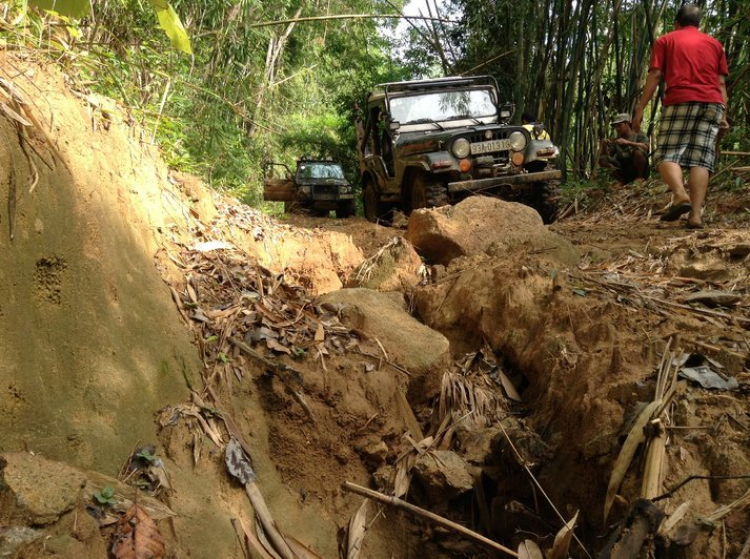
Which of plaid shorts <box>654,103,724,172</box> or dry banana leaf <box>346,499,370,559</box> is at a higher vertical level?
plaid shorts <box>654,103,724,172</box>

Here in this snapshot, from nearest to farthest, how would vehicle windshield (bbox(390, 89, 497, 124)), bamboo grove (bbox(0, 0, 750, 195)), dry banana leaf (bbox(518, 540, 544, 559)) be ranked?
dry banana leaf (bbox(518, 540, 544, 559)) → bamboo grove (bbox(0, 0, 750, 195)) → vehicle windshield (bbox(390, 89, 497, 124))

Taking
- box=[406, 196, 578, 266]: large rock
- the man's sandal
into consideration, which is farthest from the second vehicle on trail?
the man's sandal

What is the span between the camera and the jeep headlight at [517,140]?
700cm

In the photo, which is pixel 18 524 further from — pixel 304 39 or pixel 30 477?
pixel 304 39

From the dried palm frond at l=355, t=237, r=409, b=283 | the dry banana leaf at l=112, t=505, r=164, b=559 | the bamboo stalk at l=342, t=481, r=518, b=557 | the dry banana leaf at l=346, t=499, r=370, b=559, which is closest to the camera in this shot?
the dry banana leaf at l=112, t=505, r=164, b=559

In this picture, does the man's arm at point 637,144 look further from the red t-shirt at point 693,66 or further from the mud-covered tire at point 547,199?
the red t-shirt at point 693,66

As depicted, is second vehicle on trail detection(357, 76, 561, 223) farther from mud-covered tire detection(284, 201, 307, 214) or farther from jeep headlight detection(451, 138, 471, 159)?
mud-covered tire detection(284, 201, 307, 214)

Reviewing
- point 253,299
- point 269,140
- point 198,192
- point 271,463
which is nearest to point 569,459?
point 271,463

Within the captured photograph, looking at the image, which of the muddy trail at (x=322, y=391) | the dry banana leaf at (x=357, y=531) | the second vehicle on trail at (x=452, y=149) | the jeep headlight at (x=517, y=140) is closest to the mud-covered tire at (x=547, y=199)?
the second vehicle on trail at (x=452, y=149)

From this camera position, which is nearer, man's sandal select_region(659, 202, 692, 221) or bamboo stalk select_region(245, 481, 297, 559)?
bamboo stalk select_region(245, 481, 297, 559)

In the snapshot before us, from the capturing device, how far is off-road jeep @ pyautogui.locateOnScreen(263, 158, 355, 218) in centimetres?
1356

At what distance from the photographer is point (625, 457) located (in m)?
2.12

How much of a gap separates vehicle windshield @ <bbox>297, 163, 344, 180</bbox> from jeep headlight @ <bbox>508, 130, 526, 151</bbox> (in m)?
7.47

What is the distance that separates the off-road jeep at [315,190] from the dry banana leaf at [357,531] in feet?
36.9
